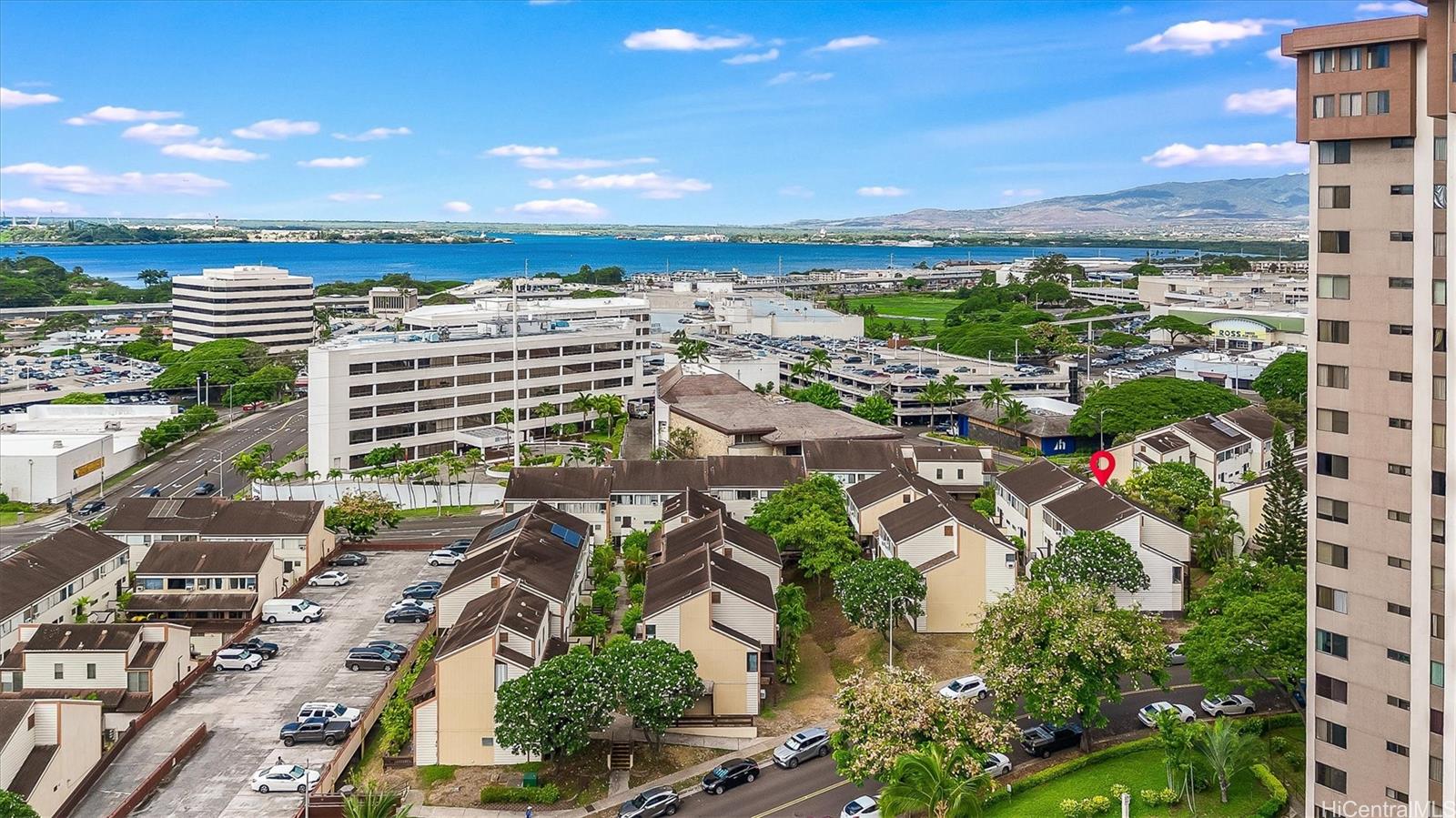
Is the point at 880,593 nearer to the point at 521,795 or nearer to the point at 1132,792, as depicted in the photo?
the point at 1132,792

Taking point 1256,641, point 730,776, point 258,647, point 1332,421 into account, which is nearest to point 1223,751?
point 1256,641

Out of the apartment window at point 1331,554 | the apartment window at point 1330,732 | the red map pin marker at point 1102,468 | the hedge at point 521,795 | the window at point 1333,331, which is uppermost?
the window at point 1333,331

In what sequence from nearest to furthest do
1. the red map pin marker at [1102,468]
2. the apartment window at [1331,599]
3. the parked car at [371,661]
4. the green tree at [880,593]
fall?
the apartment window at [1331,599] → the green tree at [880,593] → the parked car at [371,661] → the red map pin marker at [1102,468]

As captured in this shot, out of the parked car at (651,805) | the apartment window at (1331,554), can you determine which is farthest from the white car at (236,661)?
the apartment window at (1331,554)

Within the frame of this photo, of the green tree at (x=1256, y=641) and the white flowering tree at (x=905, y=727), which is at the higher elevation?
the green tree at (x=1256, y=641)

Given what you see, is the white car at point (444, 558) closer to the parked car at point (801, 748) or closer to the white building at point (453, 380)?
the white building at point (453, 380)

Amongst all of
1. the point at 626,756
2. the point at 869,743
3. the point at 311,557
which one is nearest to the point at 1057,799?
the point at 869,743

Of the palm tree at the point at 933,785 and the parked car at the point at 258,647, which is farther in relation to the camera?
the parked car at the point at 258,647

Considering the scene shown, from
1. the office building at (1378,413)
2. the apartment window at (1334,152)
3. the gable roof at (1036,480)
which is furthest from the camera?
the gable roof at (1036,480)
